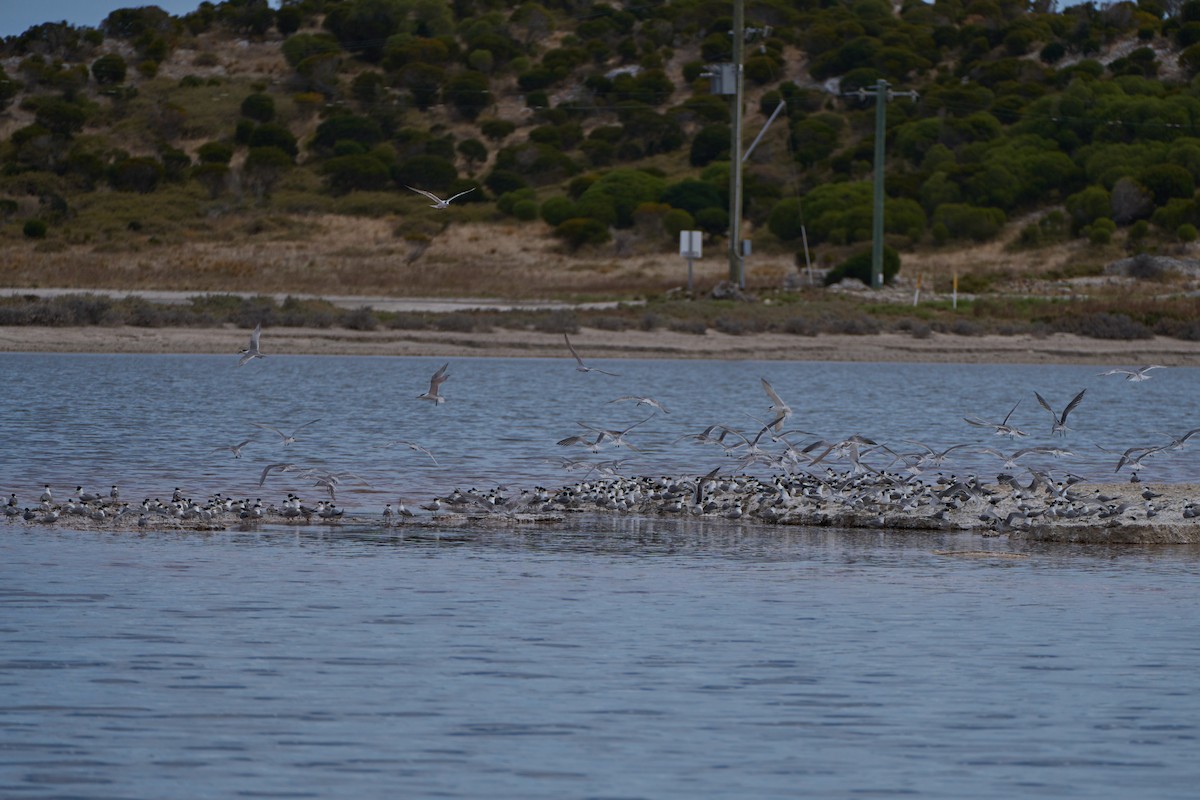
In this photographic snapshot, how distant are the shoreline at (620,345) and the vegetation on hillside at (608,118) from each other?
21.1 meters

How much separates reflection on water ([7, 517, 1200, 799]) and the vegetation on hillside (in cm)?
4851

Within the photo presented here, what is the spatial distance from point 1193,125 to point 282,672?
64990mm

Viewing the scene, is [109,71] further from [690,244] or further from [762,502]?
[762,502]

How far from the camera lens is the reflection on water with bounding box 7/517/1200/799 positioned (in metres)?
7.69

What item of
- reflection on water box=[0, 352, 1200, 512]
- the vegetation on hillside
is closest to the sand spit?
reflection on water box=[0, 352, 1200, 512]

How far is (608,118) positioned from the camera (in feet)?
265

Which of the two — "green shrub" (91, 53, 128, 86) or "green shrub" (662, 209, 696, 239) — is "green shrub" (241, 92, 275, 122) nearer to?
"green shrub" (91, 53, 128, 86)

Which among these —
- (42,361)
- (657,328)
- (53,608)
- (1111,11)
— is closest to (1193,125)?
(1111,11)

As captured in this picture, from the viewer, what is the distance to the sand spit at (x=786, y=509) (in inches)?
581

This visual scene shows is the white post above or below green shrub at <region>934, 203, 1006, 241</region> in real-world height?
below

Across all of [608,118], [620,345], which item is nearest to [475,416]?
[620,345]

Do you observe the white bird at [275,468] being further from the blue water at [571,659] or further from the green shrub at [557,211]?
the green shrub at [557,211]

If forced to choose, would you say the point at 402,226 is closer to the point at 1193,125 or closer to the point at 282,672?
the point at 1193,125

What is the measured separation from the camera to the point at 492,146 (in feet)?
255
